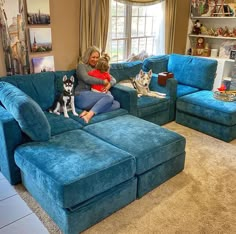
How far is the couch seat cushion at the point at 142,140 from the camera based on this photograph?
2.09 m

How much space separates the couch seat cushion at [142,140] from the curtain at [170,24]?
8.78 ft

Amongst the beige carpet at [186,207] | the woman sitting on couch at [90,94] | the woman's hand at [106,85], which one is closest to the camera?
the beige carpet at [186,207]

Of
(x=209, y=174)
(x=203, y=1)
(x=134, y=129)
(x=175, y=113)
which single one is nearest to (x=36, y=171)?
(x=134, y=129)

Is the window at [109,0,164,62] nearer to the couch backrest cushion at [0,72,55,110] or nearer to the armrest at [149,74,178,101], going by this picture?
the armrest at [149,74,178,101]

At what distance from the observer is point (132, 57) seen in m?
4.32

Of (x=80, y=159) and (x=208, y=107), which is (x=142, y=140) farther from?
(x=208, y=107)

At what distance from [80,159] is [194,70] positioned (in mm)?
2722

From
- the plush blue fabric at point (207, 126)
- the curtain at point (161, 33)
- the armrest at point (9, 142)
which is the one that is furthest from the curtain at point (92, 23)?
the armrest at point (9, 142)

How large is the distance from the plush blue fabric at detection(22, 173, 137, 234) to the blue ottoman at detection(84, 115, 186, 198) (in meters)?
0.16

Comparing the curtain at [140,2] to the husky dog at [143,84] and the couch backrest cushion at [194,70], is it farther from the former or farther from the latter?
the husky dog at [143,84]

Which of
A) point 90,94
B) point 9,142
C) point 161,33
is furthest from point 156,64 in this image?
point 9,142

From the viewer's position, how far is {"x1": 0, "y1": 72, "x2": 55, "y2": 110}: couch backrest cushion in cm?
275

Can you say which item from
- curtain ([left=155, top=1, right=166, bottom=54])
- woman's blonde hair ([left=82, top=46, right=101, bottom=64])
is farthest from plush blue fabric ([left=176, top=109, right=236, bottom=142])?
curtain ([left=155, top=1, right=166, bottom=54])

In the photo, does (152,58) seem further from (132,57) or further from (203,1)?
(203,1)
